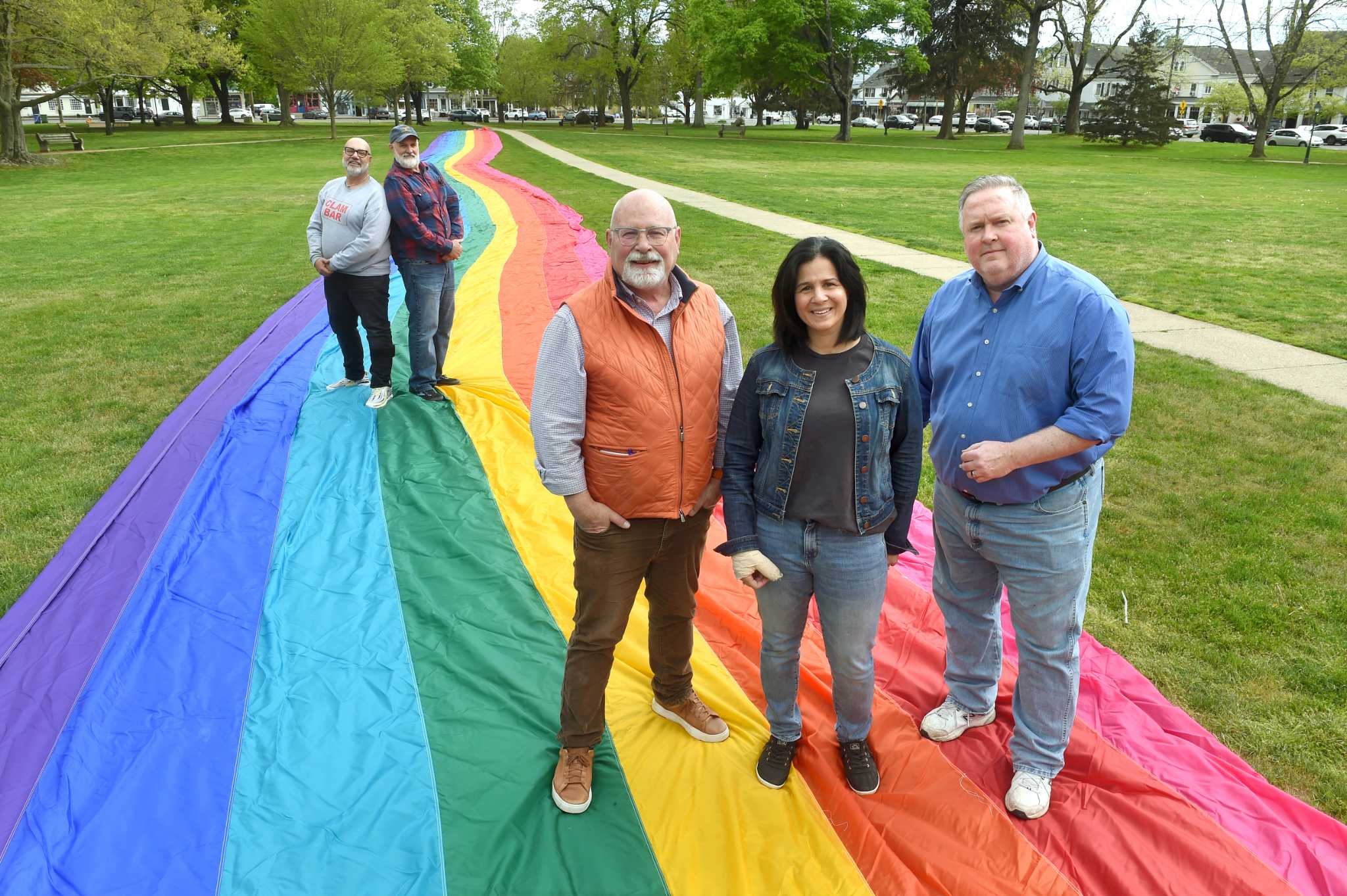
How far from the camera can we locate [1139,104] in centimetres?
4334

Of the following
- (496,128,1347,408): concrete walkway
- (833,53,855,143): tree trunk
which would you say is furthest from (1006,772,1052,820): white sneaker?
(833,53,855,143): tree trunk

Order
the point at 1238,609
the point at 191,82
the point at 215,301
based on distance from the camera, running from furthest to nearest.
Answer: the point at 191,82 → the point at 215,301 → the point at 1238,609

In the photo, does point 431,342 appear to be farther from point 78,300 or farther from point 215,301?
point 78,300

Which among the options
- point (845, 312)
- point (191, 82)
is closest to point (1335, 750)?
point (845, 312)

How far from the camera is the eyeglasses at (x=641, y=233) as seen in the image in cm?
244

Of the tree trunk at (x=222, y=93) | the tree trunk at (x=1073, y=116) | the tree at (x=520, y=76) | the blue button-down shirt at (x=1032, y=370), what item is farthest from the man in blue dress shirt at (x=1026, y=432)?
the tree at (x=520, y=76)

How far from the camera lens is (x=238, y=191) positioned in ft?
69.1

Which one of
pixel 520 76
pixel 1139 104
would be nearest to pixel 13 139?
pixel 1139 104

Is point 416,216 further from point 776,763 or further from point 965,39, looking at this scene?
point 965,39

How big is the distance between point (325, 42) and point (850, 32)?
26.0 metres

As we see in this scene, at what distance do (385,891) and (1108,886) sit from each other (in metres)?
2.22

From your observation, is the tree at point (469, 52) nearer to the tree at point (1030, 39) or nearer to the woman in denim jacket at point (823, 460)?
the tree at point (1030, 39)

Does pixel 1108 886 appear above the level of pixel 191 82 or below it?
below

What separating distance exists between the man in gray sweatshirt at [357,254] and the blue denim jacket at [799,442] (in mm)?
4276
